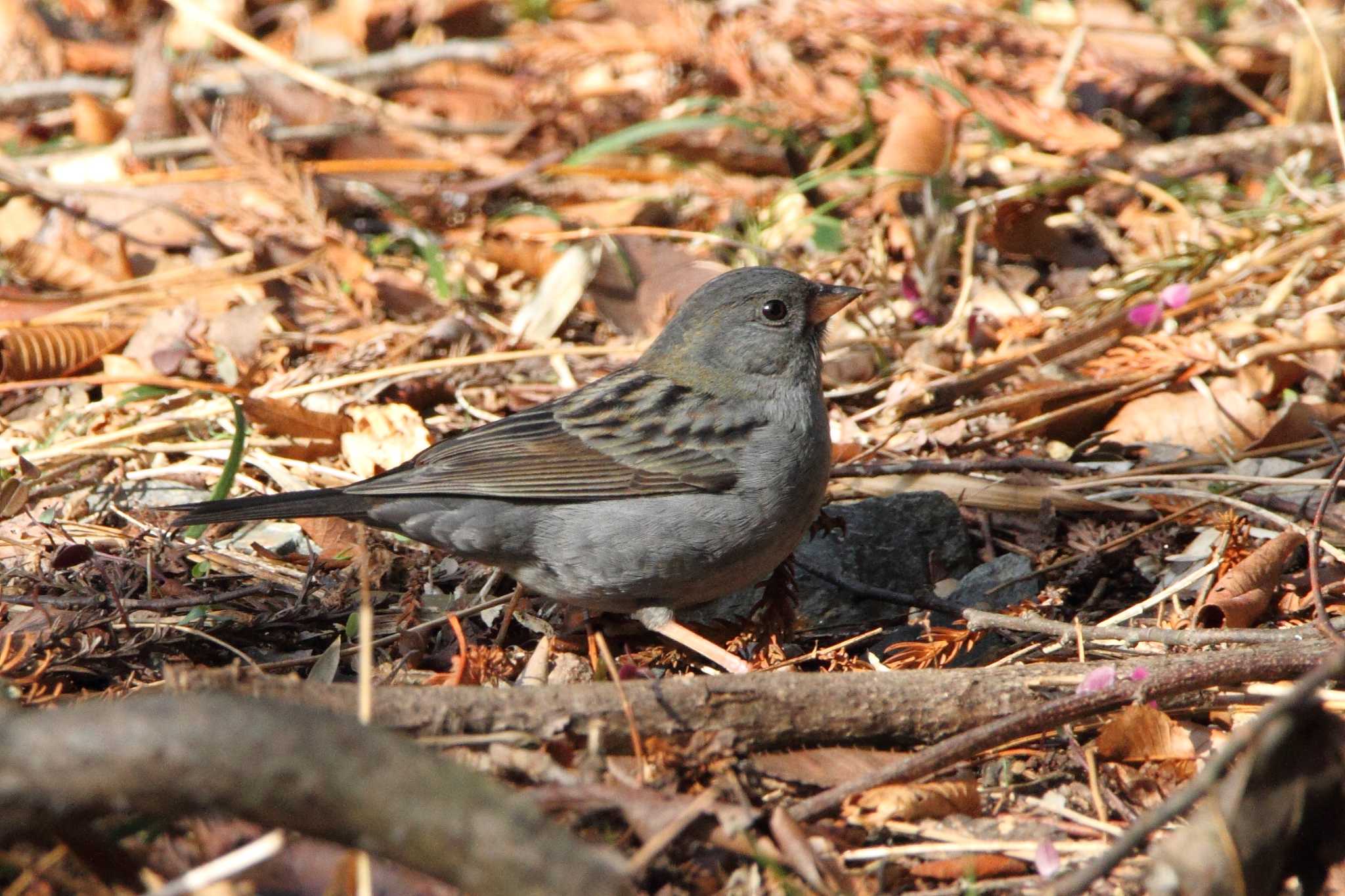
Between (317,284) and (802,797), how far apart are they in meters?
3.42

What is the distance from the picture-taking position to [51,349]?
4.77 metres

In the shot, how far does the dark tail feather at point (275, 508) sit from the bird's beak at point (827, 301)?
1584 mm

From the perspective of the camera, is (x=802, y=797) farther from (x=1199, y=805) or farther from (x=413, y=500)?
(x=413, y=500)

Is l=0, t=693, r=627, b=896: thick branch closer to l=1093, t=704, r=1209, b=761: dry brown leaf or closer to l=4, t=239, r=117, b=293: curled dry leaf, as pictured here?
l=1093, t=704, r=1209, b=761: dry brown leaf

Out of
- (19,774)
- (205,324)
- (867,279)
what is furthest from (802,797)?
(205,324)

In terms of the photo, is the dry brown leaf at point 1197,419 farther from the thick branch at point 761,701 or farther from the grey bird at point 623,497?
the thick branch at point 761,701

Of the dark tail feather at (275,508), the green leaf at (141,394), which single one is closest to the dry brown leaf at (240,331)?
the green leaf at (141,394)

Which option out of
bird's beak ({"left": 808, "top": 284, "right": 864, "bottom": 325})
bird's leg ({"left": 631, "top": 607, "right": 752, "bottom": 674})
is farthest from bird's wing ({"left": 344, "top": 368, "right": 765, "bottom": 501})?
bird's beak ({"left": 808, "top": 284, "right": 864, "bottom": 325})

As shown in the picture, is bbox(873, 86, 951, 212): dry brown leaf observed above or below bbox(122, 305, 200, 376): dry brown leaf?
above

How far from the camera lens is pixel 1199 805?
256 centimetres

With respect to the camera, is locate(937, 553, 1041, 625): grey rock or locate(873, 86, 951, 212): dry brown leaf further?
locate(873, 86, 951, 212): dry brown leaf

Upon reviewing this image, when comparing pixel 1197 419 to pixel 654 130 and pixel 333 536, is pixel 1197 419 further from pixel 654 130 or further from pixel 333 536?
pixel 333 536

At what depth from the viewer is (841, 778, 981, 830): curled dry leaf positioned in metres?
→ 2.69

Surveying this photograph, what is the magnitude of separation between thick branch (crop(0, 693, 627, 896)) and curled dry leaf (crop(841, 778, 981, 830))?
3.03ft
